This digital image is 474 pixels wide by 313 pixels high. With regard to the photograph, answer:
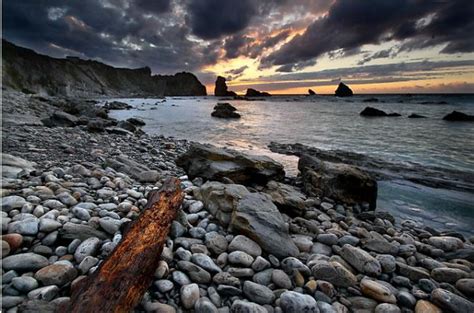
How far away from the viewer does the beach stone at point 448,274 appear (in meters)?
2.69

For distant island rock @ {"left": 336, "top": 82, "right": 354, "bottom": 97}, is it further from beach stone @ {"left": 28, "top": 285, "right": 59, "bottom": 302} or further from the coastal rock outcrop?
beach stone @ {"left": 28, "top": 285, "right": 59, "bottom": 302}

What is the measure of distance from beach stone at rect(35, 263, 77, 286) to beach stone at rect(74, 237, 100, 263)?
0.18 meters

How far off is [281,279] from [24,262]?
2.20 m

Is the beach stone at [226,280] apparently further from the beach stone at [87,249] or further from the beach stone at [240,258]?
the beach stone at [87,249]

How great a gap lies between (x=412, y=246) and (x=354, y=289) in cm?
155

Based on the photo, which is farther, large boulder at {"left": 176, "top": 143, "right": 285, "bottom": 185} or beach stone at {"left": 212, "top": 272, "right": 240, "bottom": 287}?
large boulder at {"left": 176, "top": 143, "right": 285, "bottom": 185}

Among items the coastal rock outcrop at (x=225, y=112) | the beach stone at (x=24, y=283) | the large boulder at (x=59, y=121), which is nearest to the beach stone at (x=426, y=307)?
the beach stone at (x=24, y=283)

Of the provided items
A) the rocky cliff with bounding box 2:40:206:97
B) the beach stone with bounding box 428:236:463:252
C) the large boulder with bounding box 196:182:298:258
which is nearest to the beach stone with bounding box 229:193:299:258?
the large boulder with bounding box 196:182:298:258

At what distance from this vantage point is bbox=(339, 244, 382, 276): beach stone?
2721 millimetres

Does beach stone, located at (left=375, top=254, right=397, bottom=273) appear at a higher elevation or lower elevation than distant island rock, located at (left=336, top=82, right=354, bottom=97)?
lower

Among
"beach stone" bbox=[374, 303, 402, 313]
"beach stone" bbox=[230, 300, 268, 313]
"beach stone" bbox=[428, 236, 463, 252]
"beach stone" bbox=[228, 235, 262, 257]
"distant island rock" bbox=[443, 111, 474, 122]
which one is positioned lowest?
"beach stone" bbox=[428, 236, 463, 252]

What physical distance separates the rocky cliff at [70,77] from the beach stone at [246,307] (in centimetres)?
A: 5795

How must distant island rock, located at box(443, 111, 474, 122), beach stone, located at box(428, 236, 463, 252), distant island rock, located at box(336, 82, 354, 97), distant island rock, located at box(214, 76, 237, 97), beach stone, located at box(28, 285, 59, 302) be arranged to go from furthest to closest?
distant island rock, located at box(214, 76, 237, 97) → distant island rock, located at box(336, 82, 354, 97) → distant island rock, located at box(443, 111, 474, 122) → beach stone, located at box(428, 236, 463, 252) → beach stone, located at box(28, 285, 59, 302)

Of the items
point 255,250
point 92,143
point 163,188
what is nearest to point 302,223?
point 255,250
